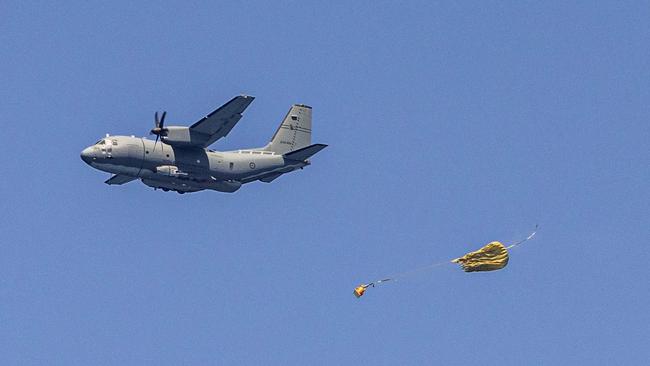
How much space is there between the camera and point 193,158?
93.3 metres

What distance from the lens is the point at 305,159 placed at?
96.9 meters

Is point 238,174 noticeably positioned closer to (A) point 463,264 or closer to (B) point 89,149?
(B) point 89,149

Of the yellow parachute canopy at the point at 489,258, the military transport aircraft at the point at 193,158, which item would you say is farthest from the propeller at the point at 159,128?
the yellow parachute canopy at the point at 489,258

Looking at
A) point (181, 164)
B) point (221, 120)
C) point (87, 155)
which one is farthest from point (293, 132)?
point (87, 155)

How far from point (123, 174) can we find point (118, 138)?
2.84m

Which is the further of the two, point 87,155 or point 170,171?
point 170,171

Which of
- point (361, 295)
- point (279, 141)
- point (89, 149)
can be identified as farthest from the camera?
point (279, 141)

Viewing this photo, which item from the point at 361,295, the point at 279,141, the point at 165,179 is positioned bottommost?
the point at 361,295

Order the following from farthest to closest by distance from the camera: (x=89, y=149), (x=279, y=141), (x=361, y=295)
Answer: (x=279, y=141)
(x=89, y=149)
(x=361, y=295)

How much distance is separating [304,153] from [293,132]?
6.66m

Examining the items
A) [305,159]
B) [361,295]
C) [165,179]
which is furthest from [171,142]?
[361,295]

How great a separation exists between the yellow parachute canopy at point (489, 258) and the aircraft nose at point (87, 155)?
31.0 m

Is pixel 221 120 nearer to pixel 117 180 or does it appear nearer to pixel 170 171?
pixel 170 171

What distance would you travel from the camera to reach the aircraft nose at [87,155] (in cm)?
9088
